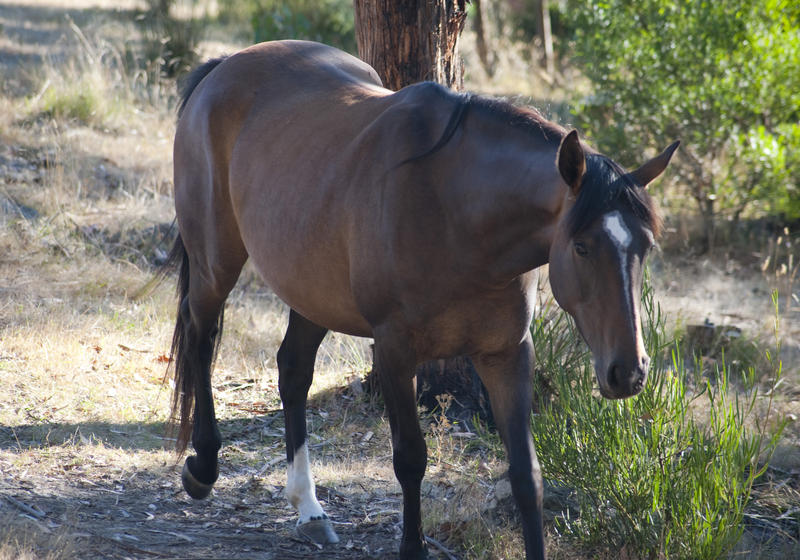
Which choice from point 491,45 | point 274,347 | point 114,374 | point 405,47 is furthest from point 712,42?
point 491,45

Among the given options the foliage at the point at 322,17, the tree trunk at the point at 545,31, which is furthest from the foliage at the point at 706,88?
the tree trunk at the point at 545,31

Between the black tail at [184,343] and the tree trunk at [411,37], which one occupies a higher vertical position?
the tree trunk at [411,37]

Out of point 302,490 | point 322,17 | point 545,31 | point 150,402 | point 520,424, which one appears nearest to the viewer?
point 520,424

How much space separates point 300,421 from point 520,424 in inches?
52.2

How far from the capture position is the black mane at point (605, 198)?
2457 mm

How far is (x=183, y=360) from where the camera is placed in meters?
4.37

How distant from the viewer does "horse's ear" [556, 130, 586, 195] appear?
2.45 m

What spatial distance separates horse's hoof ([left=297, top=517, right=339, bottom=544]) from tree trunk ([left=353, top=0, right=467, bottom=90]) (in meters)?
2.42

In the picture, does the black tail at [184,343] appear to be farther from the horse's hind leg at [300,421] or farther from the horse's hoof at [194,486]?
the horse's hind leg at [300,421]

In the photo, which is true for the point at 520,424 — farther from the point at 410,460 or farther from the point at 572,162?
the point at 572,162

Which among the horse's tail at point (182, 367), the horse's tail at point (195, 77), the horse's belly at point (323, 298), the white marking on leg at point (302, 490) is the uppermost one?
the horse's tail at point (195, 77)

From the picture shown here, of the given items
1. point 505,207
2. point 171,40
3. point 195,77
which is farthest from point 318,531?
point 171,40

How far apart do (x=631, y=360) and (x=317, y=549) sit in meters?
1.82

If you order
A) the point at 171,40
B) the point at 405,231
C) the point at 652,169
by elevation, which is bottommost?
the point at 405,231
